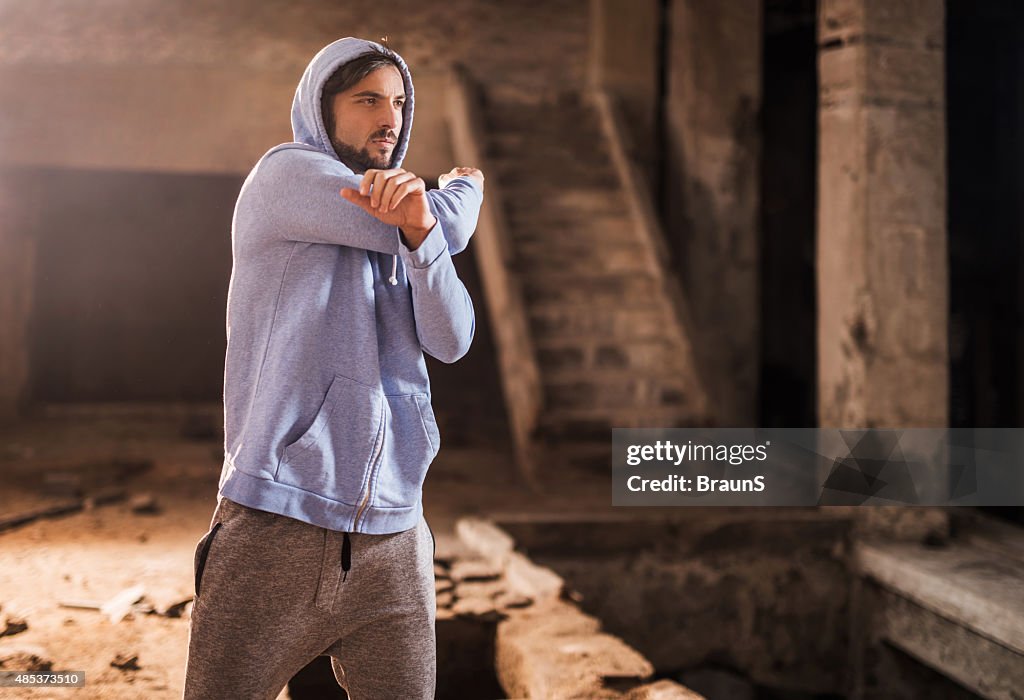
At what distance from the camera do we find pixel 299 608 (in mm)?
1698

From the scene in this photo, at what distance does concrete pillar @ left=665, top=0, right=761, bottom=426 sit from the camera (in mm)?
8234

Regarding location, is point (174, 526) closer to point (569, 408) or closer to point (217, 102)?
point (569, 408)

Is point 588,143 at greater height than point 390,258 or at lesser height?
greater

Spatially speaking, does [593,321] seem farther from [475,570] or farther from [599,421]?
[475,570]

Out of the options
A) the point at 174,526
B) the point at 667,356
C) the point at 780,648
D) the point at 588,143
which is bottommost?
the point at 780,648

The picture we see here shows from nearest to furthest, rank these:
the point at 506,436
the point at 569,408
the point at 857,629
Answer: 1. the point at 857,629
2. the point at 569,408
3. the point at 506,436

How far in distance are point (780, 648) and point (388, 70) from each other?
4.94 m

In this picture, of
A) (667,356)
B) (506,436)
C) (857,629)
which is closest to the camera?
(857,629)

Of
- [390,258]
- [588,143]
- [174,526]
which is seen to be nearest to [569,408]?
[174,526]

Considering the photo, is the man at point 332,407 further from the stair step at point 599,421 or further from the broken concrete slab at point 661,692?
the stair step at point 599,421

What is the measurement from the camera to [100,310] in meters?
11.2

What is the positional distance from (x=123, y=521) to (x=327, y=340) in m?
4.74

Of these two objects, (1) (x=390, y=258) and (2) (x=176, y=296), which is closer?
(1) (x=390, y=258)

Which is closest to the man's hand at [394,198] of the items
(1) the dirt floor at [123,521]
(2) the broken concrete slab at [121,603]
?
(1) the dirt floor at [123,521]
